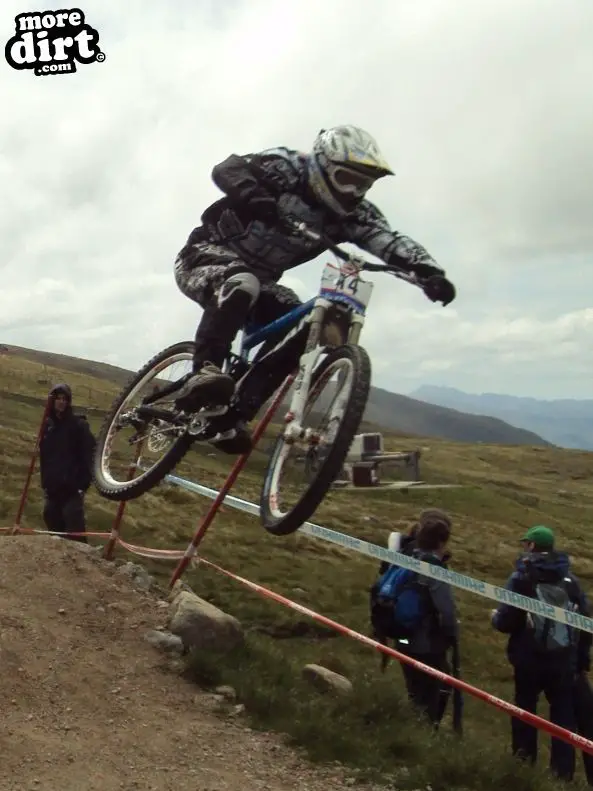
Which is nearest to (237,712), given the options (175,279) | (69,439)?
(175,279)

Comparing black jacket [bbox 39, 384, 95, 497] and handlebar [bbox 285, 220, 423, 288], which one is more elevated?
handlebar [bbox 285, 220, 423, 288]

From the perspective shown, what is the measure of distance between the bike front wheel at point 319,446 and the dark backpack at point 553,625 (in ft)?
8.73

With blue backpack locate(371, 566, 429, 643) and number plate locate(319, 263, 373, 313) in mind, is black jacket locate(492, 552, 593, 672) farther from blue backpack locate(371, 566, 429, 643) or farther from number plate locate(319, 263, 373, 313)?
number plate locate(319, 263, 373, 313)

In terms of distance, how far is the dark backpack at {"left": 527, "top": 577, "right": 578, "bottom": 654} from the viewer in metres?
6.68

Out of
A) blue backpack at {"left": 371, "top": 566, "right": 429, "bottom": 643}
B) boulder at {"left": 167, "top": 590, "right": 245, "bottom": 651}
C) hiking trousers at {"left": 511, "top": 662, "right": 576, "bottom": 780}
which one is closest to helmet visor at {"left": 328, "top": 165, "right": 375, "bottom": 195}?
blue backpack at {"left": 371, "top": 566, "right": 429, "bottom": 643}

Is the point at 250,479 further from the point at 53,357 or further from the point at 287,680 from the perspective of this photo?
the point at 53,357

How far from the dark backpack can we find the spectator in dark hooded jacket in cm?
631

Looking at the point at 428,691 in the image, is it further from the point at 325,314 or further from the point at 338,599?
the point at 338,599

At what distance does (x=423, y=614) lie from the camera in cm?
696

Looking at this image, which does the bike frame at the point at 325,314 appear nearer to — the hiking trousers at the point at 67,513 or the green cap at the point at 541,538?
the green cap at the point at 541,538

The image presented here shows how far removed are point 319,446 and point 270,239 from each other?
1.77 meters

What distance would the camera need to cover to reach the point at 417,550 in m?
7.00

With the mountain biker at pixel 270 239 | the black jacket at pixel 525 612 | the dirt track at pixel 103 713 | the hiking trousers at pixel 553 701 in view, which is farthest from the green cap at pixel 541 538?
the dirt track at pixel 103 713

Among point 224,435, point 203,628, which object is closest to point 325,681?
point 203,628
